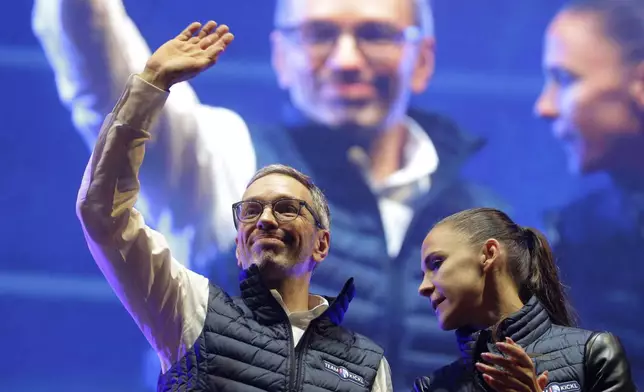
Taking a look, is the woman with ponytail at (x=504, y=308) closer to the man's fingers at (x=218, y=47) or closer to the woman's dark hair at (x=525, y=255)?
the woman's dark hair at (x=525, y=255)

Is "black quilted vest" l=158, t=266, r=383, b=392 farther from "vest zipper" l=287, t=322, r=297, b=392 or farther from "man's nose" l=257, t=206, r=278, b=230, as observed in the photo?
"man's nose" l=257, t=206, r=278, b=230

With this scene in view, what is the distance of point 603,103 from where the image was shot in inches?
149

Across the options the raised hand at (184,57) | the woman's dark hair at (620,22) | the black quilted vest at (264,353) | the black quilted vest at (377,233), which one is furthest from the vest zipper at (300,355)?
the woman's dark hair at (620,22)

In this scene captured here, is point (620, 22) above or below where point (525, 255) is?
above

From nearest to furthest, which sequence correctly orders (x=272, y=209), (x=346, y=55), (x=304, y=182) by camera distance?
1. (x=272, y=209)
2. (x=304, y=182)
3. (x=346, y=55)

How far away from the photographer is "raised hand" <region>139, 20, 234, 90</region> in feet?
6.33

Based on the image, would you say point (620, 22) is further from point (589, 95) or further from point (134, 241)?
point (134, 241)

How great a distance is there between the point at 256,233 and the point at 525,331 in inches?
27.1

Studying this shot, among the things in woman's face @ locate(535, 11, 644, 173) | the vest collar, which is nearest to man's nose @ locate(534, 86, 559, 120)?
woman's face @ locate(535, 11, 644, 173)

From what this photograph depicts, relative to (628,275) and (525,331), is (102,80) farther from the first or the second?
(628,275)

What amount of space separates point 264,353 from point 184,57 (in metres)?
0.70

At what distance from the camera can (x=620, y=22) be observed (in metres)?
3.85

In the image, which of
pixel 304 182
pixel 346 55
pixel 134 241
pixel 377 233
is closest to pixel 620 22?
pixel 346 55

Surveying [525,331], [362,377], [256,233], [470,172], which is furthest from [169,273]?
[470,172]
